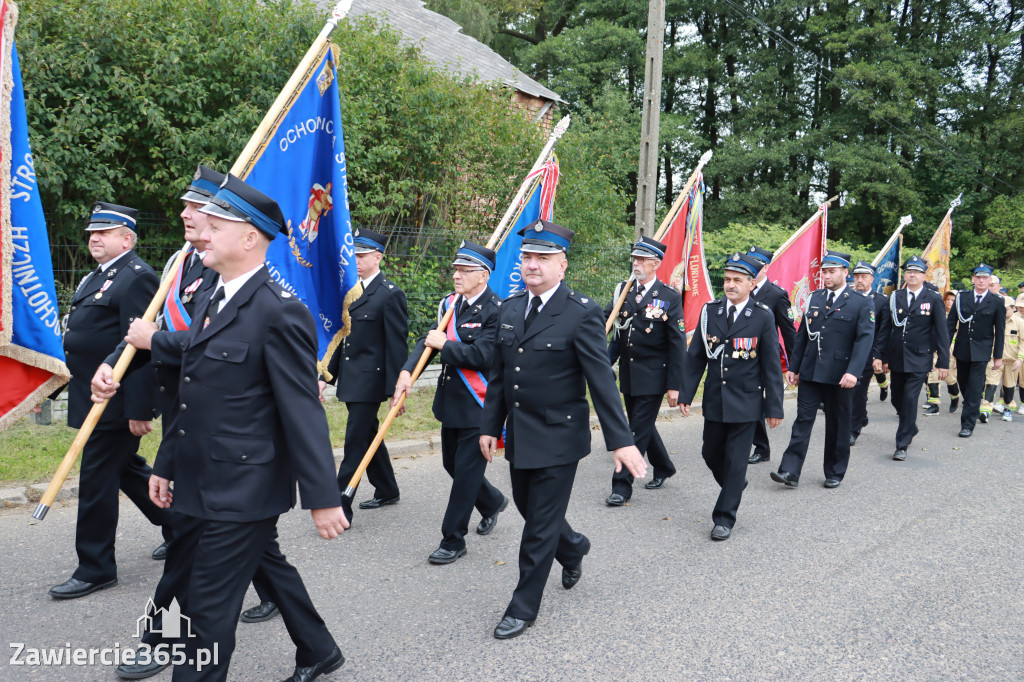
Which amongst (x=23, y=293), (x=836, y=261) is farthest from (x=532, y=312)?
(x=836, y=261)

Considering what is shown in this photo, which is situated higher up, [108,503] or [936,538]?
[108,503]

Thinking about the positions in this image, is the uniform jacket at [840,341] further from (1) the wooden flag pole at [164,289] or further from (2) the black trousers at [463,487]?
(1) the wooden flag pole at [164,289]

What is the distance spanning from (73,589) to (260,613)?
3.55ft

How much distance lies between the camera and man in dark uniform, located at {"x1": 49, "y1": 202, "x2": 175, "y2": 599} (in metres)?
4.28

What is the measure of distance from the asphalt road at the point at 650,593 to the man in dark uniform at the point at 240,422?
906 millimetres

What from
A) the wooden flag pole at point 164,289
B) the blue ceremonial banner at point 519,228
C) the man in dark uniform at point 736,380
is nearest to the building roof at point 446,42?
the blue ceremonial banner at point 519,228

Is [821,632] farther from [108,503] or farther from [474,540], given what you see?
[108,503]

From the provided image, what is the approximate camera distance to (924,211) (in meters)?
27.5

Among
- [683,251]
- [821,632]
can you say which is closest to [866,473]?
[683,251]

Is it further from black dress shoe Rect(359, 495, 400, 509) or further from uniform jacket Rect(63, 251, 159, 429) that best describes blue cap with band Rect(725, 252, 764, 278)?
uniform jacket Rect(63, 251, 159, 429)

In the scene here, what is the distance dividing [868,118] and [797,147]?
2.58 metres

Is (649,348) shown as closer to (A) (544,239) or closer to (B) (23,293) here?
(A) (544,239)

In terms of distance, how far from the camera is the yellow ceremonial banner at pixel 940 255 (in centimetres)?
1367

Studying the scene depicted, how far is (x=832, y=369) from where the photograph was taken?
745cm
